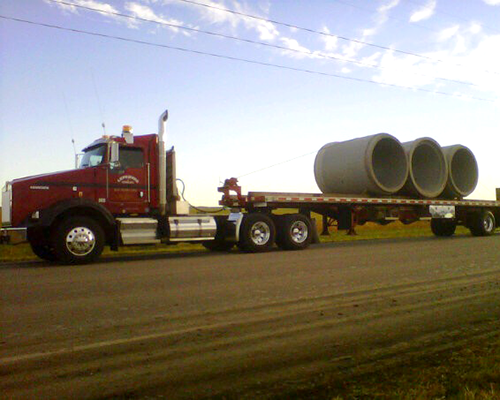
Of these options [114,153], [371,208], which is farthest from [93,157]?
[371,208]

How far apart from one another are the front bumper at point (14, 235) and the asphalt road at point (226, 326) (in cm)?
189

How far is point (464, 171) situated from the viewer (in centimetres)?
1898

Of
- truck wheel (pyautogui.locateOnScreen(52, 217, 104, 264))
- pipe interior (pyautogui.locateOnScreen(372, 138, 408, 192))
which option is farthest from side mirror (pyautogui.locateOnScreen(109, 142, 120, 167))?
pipe interior (pyautogui.locateOnScreen(372, 138, 408, 192))

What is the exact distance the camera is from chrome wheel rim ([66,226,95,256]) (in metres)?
10.1

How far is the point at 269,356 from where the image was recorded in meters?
3.62

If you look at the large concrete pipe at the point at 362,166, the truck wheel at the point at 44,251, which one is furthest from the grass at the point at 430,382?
the large concrete pipe at the point at 362,166

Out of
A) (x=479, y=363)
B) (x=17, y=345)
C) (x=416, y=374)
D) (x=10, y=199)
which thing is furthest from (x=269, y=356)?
(x=10, y=199)

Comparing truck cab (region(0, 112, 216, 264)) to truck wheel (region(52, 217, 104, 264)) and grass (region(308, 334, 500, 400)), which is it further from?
grass (region(308, 334, 500, 400))

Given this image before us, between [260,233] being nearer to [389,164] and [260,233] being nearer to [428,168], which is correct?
[389,164]

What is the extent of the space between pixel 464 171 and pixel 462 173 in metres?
0.10

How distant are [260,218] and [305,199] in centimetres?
158

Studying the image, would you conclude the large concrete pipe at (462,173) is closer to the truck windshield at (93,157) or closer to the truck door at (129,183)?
the truck door at (129,183)

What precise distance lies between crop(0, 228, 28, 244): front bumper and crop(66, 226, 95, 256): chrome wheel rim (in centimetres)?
90

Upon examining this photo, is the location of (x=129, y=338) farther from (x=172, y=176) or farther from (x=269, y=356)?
(x=172, y=176)
